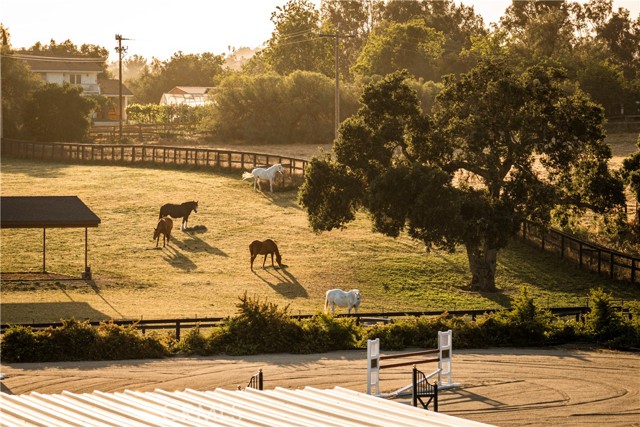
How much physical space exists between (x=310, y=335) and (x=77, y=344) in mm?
6665

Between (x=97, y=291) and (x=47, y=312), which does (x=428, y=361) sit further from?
(x=97, y=291)

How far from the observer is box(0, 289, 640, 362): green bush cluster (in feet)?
106

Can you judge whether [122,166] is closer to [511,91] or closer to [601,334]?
[511,91]

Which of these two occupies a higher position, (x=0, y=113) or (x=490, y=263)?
(x=0, y=113)

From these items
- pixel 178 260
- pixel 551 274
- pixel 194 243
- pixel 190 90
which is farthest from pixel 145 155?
pixel 190 90

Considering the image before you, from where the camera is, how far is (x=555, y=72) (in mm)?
47969

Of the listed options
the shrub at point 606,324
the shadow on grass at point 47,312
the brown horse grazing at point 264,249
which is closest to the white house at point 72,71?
the brown horse grazing at point 264,249

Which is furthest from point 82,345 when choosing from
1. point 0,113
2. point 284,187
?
point 0,113

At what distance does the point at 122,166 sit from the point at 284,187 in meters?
15.0

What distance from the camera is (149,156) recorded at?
251 feet

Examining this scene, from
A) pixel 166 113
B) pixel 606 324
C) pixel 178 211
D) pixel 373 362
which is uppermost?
pixel 166 113

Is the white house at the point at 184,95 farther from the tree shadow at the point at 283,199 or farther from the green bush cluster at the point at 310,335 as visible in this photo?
the green bush cluster at the point at 310,335

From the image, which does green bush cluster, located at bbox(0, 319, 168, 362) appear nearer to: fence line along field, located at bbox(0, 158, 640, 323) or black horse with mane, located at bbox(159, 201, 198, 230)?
fence line along field, located at bbox(0, 158, 640, 323)

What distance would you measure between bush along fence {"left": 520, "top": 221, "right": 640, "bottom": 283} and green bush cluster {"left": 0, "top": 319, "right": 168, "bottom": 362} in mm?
20857
